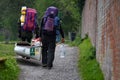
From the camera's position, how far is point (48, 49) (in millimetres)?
13055

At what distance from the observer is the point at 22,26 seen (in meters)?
15.4

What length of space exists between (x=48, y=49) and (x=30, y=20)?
7.55 ft

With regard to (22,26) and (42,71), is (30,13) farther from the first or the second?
(42,71)

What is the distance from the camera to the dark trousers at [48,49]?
42.4 feet

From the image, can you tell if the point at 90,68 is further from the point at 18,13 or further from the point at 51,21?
the point at 18,13

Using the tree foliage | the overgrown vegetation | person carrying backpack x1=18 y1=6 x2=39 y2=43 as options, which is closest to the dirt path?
the overgrown vegetation

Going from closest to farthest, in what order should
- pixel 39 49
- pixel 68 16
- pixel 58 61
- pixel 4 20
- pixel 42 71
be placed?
pixel 42 71 < pixel 39 49 < pixel 58 61 < pixel 68 16 < pixel 4 20

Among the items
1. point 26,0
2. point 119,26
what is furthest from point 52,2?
point 119,26

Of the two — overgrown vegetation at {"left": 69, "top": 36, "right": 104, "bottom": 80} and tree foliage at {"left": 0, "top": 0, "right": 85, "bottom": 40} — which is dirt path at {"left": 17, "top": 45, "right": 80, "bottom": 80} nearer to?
overgrown vegetation at {"left": 69, "top": 36, "right": 104, "bottom": 80}

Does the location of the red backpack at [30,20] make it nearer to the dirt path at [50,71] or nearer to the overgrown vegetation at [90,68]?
the dirt path at [50,71]

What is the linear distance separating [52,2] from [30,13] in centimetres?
4410

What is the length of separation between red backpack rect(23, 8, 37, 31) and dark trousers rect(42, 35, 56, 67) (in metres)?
1.95

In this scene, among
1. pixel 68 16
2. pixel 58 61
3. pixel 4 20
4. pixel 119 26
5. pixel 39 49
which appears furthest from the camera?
pixel 4 20

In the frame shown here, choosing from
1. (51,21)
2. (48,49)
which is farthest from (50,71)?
(51,21)
